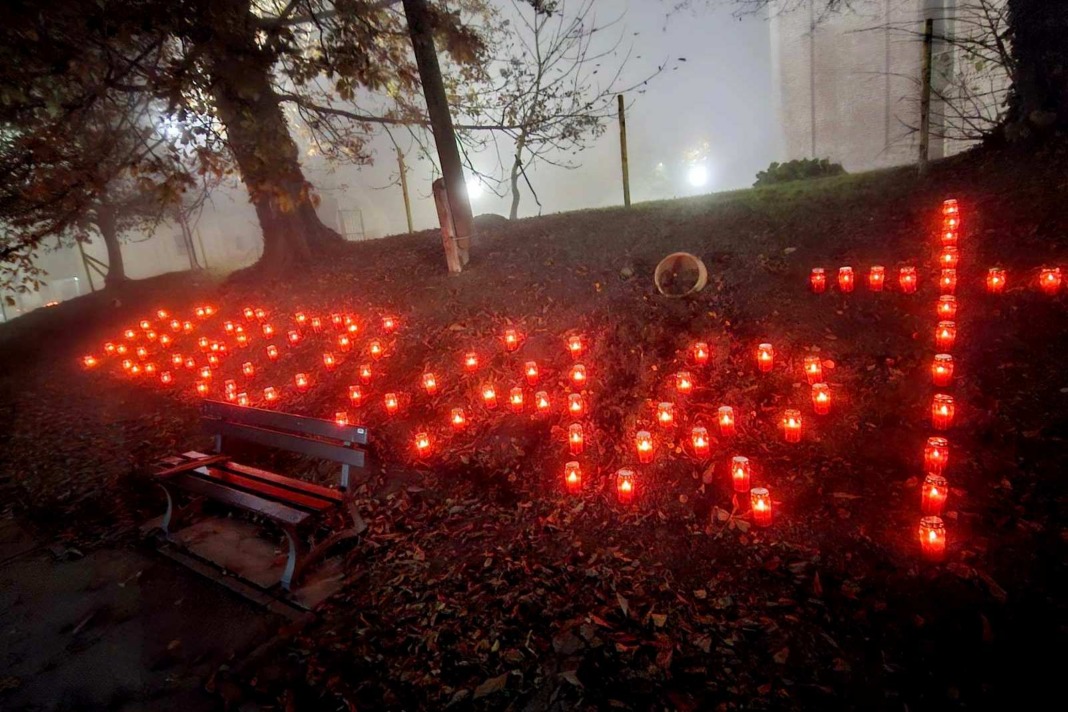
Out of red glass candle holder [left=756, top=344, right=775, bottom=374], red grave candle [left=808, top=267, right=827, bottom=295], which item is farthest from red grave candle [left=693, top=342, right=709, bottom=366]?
red grave candle [left=808, top=267, right=827, bottom=295]

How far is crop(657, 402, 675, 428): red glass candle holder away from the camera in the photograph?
545cm

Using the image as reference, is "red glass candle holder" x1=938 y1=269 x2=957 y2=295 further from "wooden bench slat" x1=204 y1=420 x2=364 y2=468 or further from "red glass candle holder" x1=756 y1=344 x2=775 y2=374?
"wooden bench slat" x1=204 y1=420 x2=364 y2=468

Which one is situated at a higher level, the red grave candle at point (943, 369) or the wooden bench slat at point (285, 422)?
the wooden bench slat at point (285, 422)

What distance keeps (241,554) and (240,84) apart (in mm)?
4349

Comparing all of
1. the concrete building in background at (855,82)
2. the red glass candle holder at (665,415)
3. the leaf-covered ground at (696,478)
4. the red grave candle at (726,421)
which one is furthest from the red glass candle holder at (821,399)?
the concrete building in background at (855,82)

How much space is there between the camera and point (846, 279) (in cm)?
659

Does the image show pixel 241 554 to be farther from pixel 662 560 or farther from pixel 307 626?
pixel 662 560

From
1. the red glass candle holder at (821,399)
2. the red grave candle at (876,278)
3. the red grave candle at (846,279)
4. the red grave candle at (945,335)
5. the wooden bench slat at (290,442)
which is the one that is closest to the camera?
the wooden bench slat at (290,442)

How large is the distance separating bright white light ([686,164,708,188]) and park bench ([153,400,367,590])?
1602 inches

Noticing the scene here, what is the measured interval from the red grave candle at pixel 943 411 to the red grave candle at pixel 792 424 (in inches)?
45.4

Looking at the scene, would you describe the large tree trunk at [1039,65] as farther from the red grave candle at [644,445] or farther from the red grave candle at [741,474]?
the red grave candle at [644,445]

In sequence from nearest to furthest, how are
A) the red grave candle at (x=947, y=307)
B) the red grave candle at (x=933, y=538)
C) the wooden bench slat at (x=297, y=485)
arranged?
the red grave candle at (x=933, y=538) → the wooden bench slat at (x=297, y=485) → the red grave candle at (x=947, y=307)

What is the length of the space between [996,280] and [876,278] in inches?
45.1

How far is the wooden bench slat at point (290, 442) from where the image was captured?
4.65 metres
